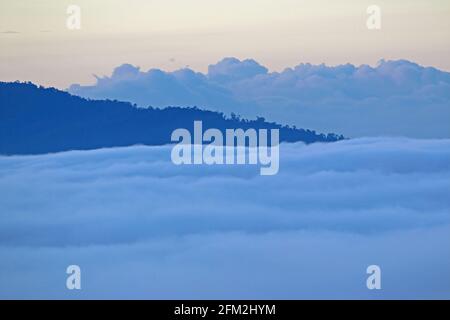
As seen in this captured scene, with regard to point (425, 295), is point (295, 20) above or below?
above

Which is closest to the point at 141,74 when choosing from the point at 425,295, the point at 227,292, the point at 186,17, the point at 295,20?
the point at 186,17

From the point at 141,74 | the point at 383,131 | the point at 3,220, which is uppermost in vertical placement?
the point at 141,74

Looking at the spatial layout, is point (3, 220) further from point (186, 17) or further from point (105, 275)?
point (186, 17)

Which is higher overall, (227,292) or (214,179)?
(214,179)
